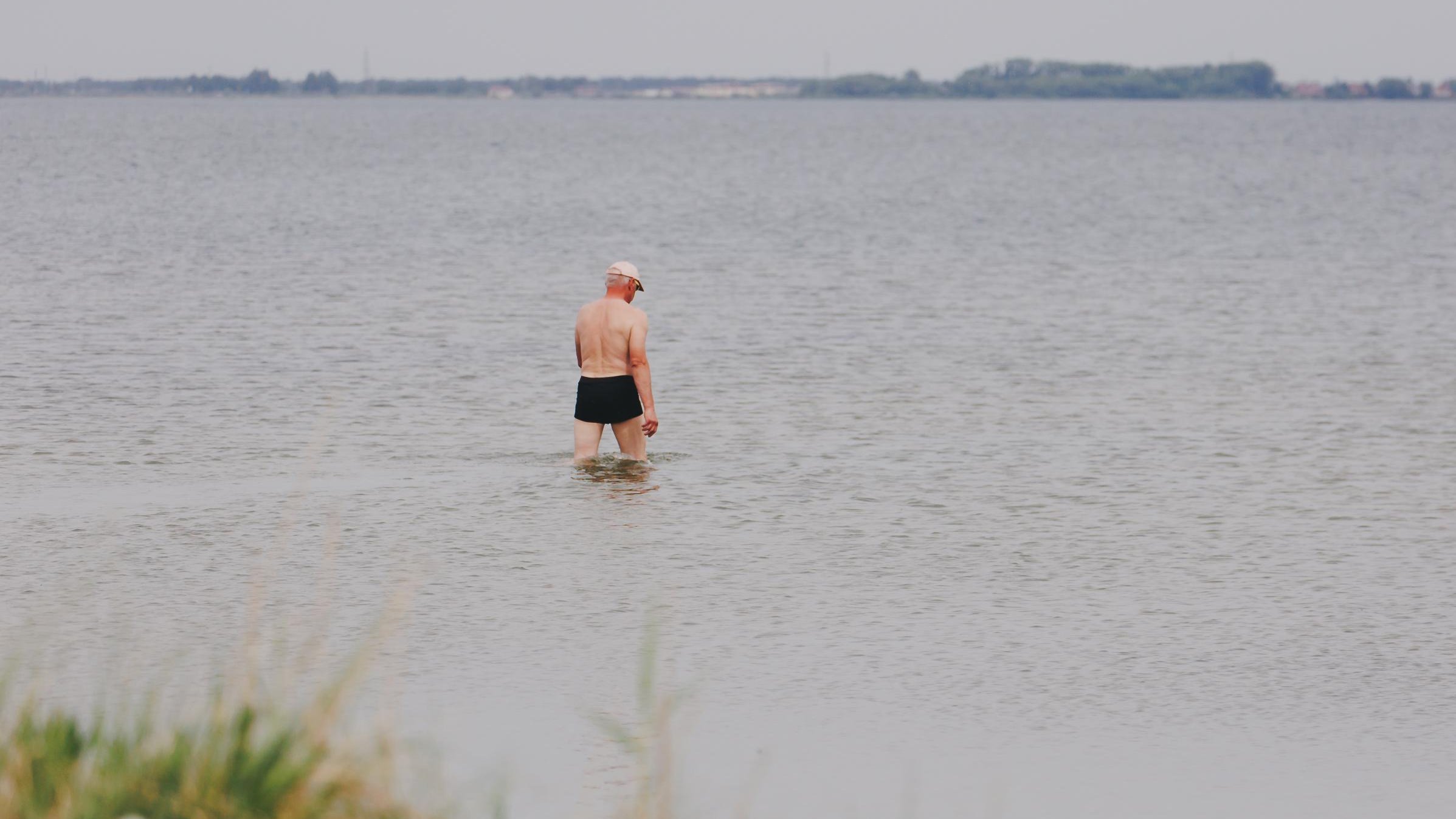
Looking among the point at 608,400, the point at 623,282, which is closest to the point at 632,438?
the point at 608,400

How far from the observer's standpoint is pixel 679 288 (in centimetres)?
3042

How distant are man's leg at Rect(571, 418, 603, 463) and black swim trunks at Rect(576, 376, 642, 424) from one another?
6 centimetres

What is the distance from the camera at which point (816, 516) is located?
40.3 feet

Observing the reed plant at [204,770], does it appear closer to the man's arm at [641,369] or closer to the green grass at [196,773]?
the green grass at [196,773]

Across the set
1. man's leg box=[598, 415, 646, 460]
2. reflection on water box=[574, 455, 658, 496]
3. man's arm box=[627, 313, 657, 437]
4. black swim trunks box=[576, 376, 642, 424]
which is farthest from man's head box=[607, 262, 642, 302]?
reflection on water box=[574, 455, 658, 496]

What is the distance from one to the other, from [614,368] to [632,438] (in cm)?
71

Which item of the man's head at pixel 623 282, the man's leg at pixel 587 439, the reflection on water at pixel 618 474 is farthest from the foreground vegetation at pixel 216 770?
the man's leg at pixel 587 439

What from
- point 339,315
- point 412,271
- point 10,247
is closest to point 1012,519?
point 339,315

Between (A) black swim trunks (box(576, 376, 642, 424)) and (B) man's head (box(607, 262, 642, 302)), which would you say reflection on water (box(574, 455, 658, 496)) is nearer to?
(A) black swim trunks (box(576, 376, 642, 424))

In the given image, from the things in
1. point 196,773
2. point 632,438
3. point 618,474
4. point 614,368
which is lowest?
point 618,474

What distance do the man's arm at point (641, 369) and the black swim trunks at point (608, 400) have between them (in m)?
0.08

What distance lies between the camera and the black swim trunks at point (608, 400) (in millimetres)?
13609

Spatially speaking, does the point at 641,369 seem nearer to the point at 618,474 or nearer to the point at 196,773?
the point at 618,474

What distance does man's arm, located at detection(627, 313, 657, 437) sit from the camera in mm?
13367
